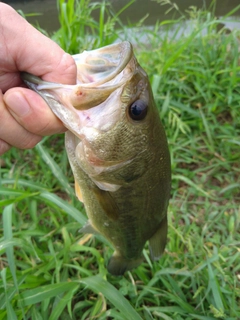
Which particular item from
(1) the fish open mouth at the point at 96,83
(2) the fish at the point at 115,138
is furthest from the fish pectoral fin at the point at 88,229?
(1) the fish open mouth at the point at 96,83

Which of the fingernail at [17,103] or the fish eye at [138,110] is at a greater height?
the fingernail at [17,103]

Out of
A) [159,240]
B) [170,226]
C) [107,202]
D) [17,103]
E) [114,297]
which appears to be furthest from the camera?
[170,226]

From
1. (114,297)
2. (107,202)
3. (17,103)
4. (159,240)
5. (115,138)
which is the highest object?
(17,103)

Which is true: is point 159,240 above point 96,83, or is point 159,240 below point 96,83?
below

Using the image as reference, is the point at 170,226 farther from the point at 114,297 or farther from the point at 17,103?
the point at 17,103

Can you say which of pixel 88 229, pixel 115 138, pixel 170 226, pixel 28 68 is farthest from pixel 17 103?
pixel 170 226

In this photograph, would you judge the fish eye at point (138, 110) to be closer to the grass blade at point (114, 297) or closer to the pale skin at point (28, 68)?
the pale skin at point (28, 68)

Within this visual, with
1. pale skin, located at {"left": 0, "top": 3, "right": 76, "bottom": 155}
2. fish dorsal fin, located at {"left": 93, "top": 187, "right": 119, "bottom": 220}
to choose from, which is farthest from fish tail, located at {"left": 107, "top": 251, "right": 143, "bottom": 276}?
pale skin, located at {"left": 0, "top": 3, "right": 76, "bottom": 155}

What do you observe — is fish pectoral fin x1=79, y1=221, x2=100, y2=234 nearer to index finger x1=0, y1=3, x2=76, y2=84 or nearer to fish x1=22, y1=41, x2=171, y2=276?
fish x1=22, y1=41, x2=171, y2=276

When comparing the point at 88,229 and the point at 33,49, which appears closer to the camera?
the point at 33,49
